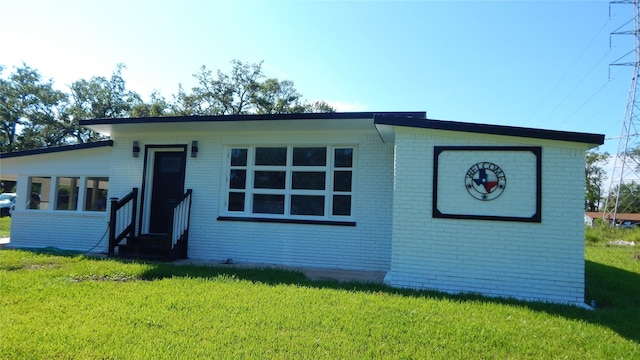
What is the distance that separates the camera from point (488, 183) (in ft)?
20.5

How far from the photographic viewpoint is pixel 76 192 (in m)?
10.3

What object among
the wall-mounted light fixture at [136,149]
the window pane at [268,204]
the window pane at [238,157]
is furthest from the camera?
the wall-mounted light fixture at [136,149]

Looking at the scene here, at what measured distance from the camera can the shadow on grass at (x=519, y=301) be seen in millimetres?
5023

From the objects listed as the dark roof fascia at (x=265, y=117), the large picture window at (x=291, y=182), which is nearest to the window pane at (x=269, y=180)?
the large picture window at (x=291, y=182)

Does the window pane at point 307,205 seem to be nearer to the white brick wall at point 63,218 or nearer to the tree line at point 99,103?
the white brick wall at point 63,218

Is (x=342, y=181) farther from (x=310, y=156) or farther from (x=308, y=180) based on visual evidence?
(x=310, y=156)

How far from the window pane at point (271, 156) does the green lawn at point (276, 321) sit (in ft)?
9.66

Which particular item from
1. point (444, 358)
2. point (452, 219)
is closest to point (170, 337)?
point (444, 358)

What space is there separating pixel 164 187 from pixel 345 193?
4120mm

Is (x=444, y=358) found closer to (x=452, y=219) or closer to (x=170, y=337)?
(x=170, y=337)

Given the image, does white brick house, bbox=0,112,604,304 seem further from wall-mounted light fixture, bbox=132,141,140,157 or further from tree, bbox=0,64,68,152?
tree, bbox=0,64,68,152

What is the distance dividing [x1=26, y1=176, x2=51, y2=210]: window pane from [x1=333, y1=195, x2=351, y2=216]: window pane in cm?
725

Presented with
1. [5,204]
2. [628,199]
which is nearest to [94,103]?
[5,204]

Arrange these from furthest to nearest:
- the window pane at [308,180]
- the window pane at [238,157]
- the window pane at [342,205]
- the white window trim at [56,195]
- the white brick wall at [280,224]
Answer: the white window trim at [56,195], the window pane at [238,157], the window pane at [308,180], the window pane at [342,205], the white brick wall at [280,224]
